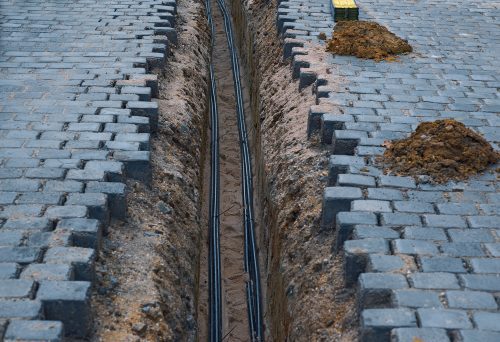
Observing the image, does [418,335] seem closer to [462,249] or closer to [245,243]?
[462,249]

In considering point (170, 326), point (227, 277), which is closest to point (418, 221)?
point (170, 326)

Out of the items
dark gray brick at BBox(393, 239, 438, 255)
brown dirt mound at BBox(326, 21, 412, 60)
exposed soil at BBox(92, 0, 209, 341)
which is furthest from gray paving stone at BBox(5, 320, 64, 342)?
brown dirt mound at BBox(326, 21, 412, 60)

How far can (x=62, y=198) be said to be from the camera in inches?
180

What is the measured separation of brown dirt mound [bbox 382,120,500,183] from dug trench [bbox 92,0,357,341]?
65 centimetres

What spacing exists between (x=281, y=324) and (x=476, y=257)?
1557mm

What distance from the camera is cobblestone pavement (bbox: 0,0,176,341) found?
3682mm

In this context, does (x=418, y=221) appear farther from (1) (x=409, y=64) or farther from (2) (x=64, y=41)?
(2) (x=64, y=41)

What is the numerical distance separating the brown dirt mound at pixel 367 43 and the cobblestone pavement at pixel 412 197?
0.12m

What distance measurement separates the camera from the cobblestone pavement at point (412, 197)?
364cm

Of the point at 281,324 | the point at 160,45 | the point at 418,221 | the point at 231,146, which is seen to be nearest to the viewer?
the point at 418,221

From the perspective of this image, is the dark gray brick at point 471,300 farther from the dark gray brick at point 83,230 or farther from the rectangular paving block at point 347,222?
the dark gray brick at point 83,230

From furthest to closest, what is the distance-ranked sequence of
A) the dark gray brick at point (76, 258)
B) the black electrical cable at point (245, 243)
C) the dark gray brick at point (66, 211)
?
the black electrical cable at point (245, 243) → the dark gray brick at point (66, 211) → the dark gray brick at point (76, 258)

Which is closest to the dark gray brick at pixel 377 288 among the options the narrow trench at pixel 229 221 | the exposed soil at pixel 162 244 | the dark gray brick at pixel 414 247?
the dark gray brick at pixel 414 247

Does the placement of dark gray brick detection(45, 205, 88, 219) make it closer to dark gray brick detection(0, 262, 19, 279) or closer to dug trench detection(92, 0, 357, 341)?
dug trench detection(92, 0, 357, 341)
